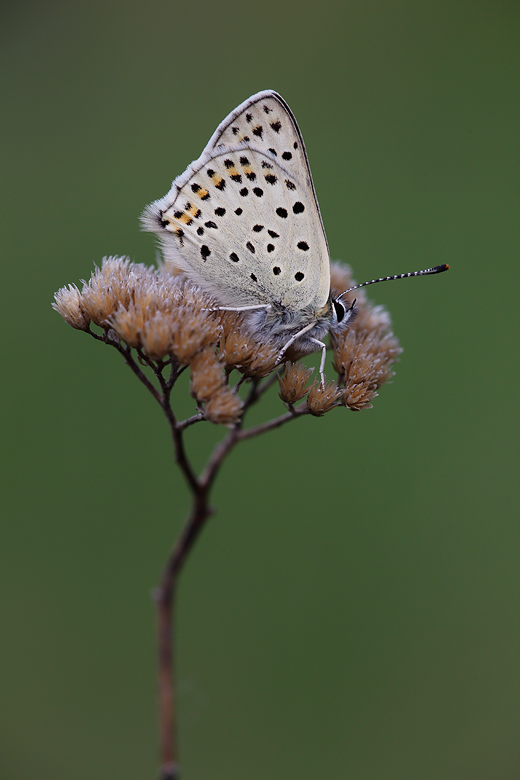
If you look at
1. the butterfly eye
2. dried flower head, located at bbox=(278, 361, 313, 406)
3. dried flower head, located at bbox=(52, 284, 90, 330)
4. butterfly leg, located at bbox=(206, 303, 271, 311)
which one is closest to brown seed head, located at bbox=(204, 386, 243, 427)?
dried flower head, located at bbox=(278, 361, 313, 406)

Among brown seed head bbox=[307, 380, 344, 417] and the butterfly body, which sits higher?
the butterfly body

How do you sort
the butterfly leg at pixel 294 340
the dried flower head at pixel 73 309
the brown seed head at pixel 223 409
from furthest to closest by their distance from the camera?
1. the butterfly leg at pixel 294 340
2. the dried flower head at pixel 73 309
3. the brown seed head at pixel 223 409

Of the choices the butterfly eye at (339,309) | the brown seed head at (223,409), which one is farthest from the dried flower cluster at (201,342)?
the butterfly eye at (339,309)

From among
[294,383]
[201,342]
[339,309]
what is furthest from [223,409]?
[339,309]

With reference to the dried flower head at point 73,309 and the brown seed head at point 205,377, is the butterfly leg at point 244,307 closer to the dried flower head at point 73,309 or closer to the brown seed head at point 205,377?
the brown seed head at point 205,377

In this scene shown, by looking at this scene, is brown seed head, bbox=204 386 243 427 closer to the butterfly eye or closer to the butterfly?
the butterfly

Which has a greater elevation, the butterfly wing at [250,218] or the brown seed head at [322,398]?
the butterfly wing at [250,218]

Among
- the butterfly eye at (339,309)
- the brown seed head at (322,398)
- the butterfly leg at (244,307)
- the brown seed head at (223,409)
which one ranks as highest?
the butterfly eye at (339,309)
